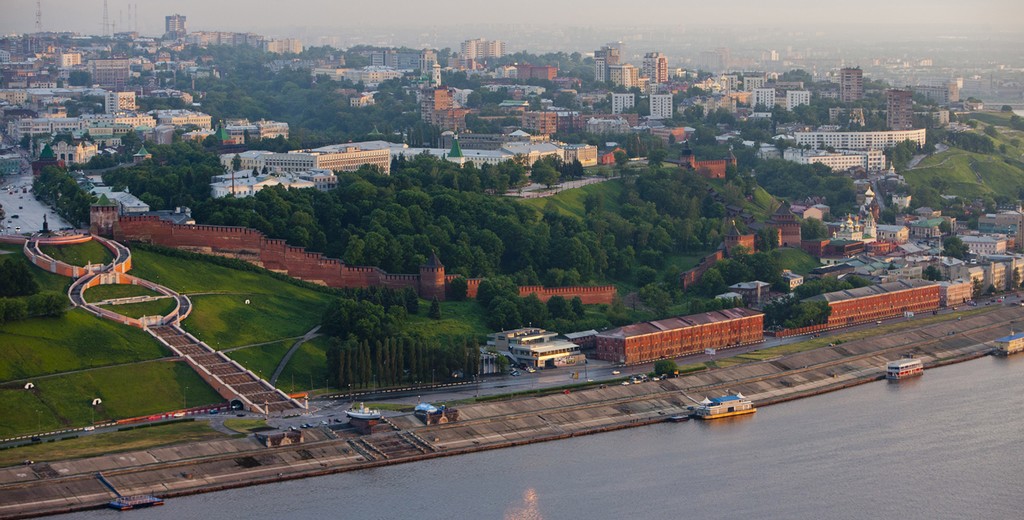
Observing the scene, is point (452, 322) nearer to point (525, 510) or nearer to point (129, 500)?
point (525, 510)

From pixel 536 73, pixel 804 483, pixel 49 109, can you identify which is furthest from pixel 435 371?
pixel 536 73

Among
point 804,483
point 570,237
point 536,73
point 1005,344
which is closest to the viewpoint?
point 804,483

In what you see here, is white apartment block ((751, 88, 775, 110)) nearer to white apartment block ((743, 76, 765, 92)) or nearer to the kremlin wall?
white apartment block ((743, 76, 765, 92))

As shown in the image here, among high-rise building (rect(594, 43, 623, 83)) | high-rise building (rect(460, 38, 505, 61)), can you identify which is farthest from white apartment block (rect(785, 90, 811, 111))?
high-rise building (rect(460, 38, 505, 61))

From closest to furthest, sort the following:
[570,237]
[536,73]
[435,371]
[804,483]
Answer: [804,483] < [435,371] < [570,237] < [536,73]

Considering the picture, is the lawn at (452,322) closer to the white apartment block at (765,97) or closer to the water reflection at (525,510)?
the water reflection at (525,510)

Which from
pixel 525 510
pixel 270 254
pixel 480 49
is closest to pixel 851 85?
pixel 480 49

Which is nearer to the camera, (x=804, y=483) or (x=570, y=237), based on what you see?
(x=804, y=483)

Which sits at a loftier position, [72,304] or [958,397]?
[72,304]

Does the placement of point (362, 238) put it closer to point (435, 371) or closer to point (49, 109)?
point (435, 371)
